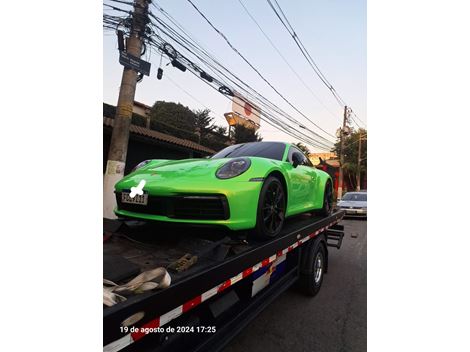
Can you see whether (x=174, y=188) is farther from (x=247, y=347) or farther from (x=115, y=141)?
(x=247, y=347)

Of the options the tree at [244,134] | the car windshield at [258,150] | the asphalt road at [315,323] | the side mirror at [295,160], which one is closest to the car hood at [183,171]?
the car windshield at [258,150]

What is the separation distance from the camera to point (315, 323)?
2.12 meters

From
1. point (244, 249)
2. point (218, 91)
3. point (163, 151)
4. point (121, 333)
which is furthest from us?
point (218, 91)

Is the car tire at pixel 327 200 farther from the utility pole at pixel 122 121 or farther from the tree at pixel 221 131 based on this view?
the utility pole at pixel 122 121

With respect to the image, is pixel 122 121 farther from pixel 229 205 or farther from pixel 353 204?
pixel 353 204

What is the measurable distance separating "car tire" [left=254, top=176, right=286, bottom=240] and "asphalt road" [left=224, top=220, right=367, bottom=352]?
29.6 inches

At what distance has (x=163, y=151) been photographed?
3.08 meters

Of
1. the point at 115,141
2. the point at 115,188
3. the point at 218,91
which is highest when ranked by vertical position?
the point at 218,91

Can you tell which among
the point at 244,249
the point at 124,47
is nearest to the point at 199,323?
the point at 244,249

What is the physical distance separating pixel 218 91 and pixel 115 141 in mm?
2006

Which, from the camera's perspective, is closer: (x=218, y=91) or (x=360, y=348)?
(x=360, y=348)

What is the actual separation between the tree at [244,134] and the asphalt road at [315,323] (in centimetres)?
210

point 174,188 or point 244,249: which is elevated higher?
point 174,188

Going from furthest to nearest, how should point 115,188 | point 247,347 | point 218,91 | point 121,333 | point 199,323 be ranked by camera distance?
point 218,91 → point 115,188 → point 247,347 → point 199,323 → point 121,333
